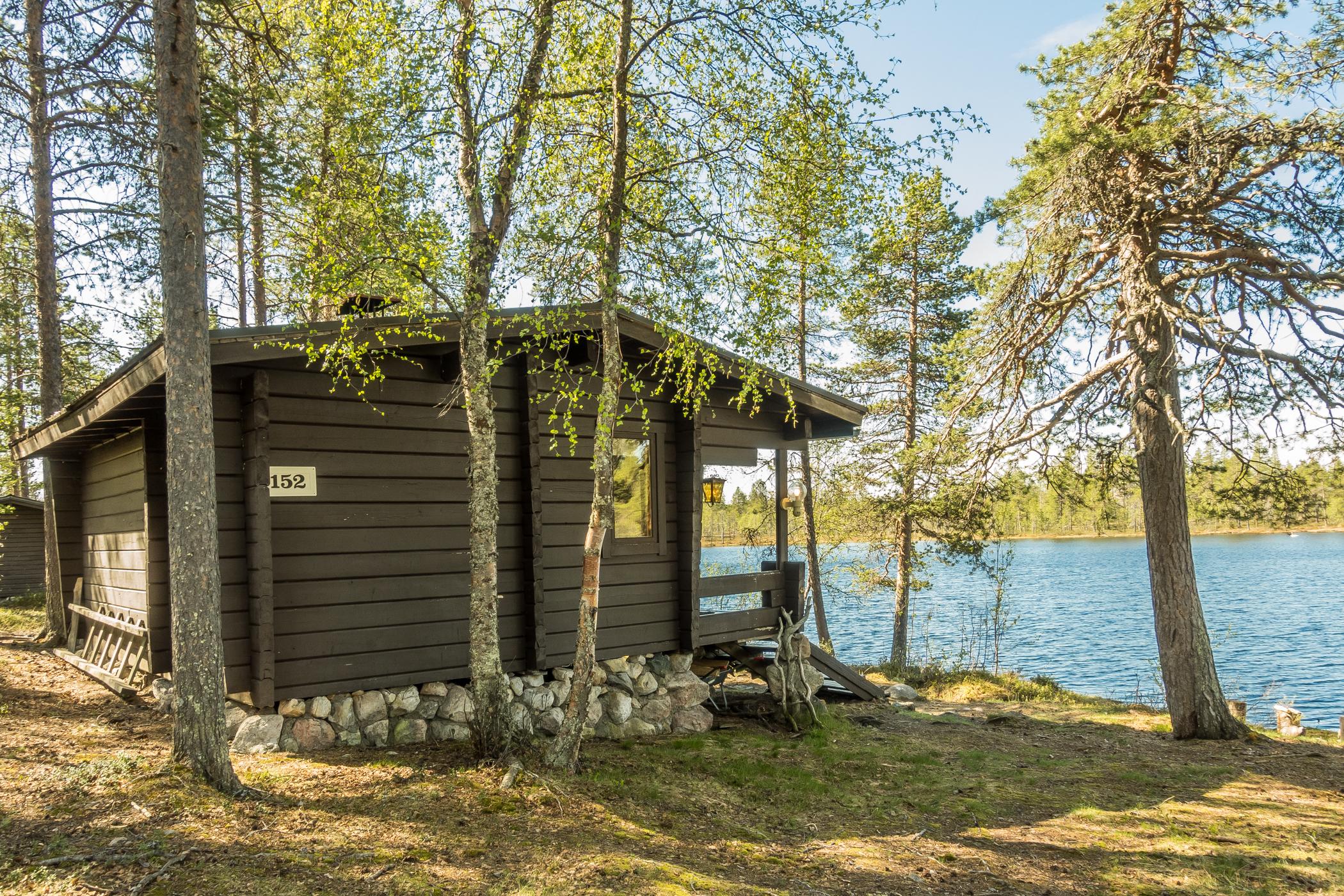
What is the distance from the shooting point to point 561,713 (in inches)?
310

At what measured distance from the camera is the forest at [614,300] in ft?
19.5

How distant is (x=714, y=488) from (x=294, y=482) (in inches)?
188

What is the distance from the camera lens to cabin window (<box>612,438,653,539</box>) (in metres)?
8.63

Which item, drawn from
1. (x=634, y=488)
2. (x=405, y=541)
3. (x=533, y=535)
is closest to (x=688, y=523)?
(x=634, y=488)

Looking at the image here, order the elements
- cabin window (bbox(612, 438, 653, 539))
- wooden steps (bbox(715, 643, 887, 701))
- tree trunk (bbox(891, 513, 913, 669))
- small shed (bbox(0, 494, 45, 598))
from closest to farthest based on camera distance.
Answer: cabin window (bbox(612, 438, 653, 539)) < wooden steps (bbox(715, 643, 887, 701)) < tree trunk (bbox(891, 513, 913, 669)) < small shed (bbox(0, 494, 45, 598))

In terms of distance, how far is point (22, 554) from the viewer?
19.5 m

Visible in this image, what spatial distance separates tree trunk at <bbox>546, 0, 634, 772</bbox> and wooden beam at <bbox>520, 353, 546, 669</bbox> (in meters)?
1.51

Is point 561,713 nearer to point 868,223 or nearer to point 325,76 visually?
point 868,223

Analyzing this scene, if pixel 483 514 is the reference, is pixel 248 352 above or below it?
above

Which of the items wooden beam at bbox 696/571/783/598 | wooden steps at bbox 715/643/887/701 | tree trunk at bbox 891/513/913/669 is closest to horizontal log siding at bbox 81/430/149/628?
wooden beam at bbox 696/571/783/598

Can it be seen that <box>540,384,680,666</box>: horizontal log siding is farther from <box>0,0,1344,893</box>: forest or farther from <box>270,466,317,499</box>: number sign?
<box>270,466,317,499</box>: number sign

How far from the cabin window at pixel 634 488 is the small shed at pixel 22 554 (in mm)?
16572

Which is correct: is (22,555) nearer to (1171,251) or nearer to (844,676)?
(844,676)

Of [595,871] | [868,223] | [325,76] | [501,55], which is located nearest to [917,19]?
[868,223]
